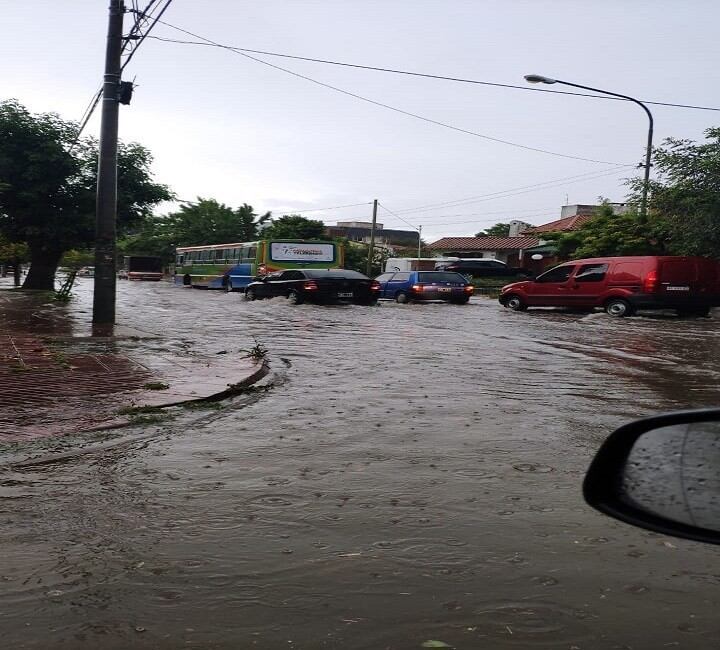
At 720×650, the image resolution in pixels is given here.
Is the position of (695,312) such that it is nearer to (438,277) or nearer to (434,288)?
(434,288)

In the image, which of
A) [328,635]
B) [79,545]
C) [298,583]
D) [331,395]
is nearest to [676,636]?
[328,635]

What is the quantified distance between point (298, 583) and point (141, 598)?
0.63 m

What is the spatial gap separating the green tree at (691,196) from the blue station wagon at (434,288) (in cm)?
700

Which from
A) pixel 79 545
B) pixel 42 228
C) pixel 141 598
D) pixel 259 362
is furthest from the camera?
pixel 42 228

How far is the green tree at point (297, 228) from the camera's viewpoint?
66.0 m

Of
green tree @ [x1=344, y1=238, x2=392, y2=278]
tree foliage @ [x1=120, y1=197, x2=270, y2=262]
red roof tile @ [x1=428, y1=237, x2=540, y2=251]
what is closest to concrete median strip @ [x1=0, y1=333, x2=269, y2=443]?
green tree @ [x1=344, y1=238, x2=392, y2=278]

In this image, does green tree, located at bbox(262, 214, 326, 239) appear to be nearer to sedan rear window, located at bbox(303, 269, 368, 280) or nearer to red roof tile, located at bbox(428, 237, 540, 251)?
red roof tile, located at bbox(428, 237, 540, 251)

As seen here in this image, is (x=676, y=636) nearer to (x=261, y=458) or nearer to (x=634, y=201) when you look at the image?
(x=261, y=458)

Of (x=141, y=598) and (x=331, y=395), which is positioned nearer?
(x=141, y=598)

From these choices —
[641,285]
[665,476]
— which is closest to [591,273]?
[641,285]

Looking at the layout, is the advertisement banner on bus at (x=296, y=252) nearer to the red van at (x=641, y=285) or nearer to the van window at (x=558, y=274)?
the van window at (x=558, y=274)

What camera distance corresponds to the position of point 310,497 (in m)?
4.39

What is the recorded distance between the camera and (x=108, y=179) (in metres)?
13.2

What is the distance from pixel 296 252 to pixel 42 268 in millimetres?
10402
